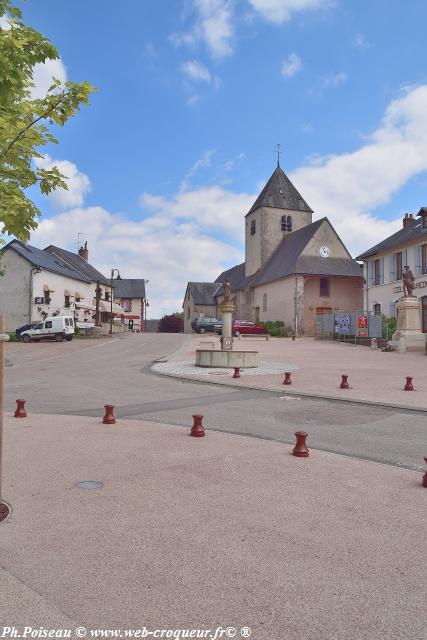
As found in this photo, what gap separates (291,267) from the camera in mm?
45344

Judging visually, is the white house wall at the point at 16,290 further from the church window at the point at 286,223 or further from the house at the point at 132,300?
the house at the point at 132,300

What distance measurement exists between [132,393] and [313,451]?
644 cm

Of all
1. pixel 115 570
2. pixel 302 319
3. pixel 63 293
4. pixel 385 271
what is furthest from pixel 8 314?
pixel 115 570

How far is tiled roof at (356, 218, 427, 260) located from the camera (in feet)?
111

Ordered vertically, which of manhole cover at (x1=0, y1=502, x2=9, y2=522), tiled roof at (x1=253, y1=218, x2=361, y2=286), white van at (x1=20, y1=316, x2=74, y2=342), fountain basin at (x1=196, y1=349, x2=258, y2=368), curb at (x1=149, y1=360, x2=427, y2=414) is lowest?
manhole cover at (x1=0, y1=502, x2=9, y2=522)

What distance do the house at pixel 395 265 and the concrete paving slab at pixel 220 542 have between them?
100.0 feet

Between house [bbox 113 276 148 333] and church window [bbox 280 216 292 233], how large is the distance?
3012 cm

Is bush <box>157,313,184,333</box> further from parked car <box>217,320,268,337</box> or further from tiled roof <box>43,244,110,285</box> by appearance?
parked car <box>217,320,268,337</box>

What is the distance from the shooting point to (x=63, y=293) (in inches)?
1823

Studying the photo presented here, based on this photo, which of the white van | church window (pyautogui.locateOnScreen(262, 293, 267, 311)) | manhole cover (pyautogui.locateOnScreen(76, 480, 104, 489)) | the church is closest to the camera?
manhole cover (pyautogui.locateOnScreen(76, 480, 104, 489))

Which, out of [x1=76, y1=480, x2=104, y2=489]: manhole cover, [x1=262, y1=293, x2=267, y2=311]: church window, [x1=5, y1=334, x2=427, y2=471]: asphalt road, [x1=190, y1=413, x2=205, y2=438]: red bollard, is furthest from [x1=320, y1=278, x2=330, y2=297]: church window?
[x1=76, y1=480, x2=104, y2=489]: manhole cover

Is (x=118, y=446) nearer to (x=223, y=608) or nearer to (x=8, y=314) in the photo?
(x=223, y=608)

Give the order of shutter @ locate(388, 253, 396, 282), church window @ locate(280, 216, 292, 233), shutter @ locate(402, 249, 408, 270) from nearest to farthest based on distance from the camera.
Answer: shutter @ locate(402, 249, 408, 270) < shutter @ locate(388, 253, 396, 282) < church window @ locate(280, 216, 292, 233)

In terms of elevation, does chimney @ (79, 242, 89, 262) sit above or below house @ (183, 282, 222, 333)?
above
